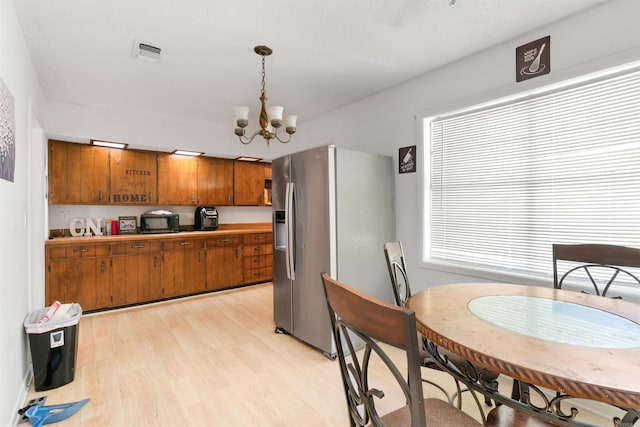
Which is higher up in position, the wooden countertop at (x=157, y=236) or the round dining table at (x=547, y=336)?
the wooden countertop at (x=157, y=236)

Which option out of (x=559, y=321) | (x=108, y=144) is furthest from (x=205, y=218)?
(x=559, y=321)

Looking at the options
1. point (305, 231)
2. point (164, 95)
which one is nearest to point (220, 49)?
point (164, 95)

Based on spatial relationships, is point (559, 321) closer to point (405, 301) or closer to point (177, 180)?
point (405, 301)

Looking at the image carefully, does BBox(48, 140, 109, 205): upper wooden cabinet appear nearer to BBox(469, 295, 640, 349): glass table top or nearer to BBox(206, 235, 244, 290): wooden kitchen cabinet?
BBox(206, 235, 244, 290): wooden kitchen cabinet

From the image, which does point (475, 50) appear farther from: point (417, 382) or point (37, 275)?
point (37, 275)

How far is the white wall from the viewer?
1.71 m

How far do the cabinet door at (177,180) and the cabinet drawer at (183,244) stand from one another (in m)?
0.63

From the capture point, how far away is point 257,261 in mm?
5207

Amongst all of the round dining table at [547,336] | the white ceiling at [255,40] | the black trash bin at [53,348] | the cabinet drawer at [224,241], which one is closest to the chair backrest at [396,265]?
the round dining table at [547,336]

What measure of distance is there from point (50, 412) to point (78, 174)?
307 cm

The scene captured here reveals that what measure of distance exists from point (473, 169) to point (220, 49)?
245cm

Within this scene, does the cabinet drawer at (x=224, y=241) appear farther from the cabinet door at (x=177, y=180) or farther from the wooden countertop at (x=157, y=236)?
the cabinet door at (x=177, y=180)

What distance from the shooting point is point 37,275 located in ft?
9.83

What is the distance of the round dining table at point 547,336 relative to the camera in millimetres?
833
